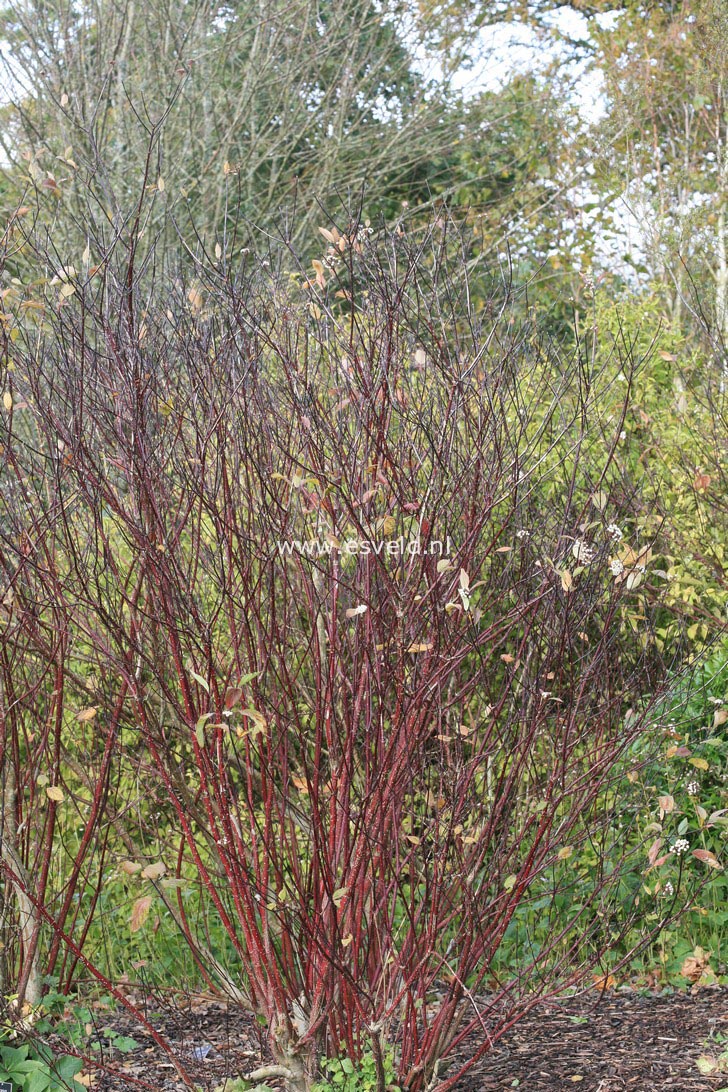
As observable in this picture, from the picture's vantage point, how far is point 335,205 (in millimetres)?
12086

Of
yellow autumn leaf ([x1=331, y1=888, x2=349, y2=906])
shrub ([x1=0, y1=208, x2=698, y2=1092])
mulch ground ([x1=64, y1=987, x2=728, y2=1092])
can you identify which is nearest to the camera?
yellow autumn leaf ([x1=331, y1=888, x2=349, y2=906])

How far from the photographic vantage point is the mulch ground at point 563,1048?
3.21m

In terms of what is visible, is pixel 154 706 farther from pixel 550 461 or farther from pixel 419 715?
pixel 550 461

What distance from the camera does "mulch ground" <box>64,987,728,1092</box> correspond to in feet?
10.5

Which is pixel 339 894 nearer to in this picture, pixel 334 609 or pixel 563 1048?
pixel 334 609

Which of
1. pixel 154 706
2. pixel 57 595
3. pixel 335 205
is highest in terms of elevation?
pixel 335 205

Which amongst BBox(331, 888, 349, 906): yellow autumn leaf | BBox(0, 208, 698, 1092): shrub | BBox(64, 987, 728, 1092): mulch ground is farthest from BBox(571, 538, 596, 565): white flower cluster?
BBox(64, 987, 728, 1092): mulch ground

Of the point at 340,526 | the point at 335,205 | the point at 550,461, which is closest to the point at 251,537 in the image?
the point at 340,526

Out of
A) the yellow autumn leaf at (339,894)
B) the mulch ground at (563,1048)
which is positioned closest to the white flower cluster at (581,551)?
the yellow autumn leaf at (339,894)

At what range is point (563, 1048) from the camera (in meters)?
3.53

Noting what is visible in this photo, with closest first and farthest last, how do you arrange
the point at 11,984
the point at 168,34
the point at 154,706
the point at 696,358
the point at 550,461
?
the point at 11,984 < the point at 154,706 < the point at 550,461 < the point at 696,358 < the point at 168,34

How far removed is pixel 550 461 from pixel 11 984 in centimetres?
321

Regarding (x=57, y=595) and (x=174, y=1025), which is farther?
(x=174, y=1025)

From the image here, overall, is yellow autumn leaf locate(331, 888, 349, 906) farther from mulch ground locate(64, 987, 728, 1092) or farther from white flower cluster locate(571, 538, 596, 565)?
white flower cluster locate(571, 538, 596, 565)
